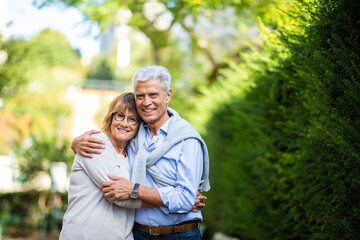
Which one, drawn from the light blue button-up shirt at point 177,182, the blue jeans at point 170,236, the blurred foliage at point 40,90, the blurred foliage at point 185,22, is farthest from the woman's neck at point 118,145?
the blurred foliage at point 40,90

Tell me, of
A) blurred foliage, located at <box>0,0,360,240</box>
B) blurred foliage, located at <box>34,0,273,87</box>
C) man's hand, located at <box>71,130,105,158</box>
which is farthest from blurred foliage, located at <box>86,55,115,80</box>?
man's hand, located at <box>71,130,105,158</box>

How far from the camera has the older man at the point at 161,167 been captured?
10.1 ft

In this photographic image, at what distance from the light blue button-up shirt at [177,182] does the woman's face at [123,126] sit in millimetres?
178

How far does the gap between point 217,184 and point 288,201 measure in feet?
12.8

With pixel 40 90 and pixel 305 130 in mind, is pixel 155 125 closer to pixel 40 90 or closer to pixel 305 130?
pixel 305 130

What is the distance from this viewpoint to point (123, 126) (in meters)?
3.40

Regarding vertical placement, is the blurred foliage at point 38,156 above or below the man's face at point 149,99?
below

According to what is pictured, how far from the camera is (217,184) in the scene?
8836 mm

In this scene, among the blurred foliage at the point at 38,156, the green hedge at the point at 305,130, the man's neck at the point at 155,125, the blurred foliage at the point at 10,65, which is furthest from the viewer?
the blurred foliage at the point at 38,156

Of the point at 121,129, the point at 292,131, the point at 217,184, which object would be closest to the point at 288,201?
the point at 292,131

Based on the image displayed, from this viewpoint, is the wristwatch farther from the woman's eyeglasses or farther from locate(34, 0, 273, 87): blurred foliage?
locate(34, 0, 273, 87): blurred foliage

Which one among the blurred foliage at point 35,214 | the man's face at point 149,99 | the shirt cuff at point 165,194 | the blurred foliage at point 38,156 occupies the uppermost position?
the man's face at point 149,99

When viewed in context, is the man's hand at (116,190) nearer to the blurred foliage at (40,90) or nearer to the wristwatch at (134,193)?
the wristwatch at (134,193)

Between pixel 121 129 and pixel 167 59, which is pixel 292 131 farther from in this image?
pixel 167 59
